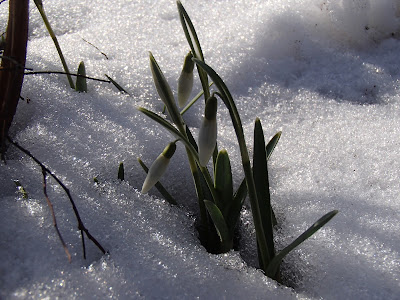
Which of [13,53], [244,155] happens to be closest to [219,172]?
[244,155]

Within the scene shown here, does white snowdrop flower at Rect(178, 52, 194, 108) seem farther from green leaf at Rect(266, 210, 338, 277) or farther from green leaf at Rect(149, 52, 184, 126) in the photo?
green leaf at Rect(266, 210, 338, 277)

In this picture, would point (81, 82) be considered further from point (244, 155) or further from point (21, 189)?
point (244, 155)

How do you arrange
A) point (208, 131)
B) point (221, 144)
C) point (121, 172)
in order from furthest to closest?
point (221, 144) → point (121, 172) → point (208, 131)

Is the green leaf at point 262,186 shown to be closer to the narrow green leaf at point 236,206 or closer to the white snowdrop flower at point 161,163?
the narrow green leaf at point 236,206

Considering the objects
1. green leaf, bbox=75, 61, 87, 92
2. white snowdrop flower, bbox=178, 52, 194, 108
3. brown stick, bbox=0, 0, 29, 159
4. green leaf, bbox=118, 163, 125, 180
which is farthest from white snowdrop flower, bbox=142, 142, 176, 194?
green leaf, bbox=75, 61, 87, 92

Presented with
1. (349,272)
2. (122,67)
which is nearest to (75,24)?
(122,67)

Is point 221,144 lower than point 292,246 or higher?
lower
